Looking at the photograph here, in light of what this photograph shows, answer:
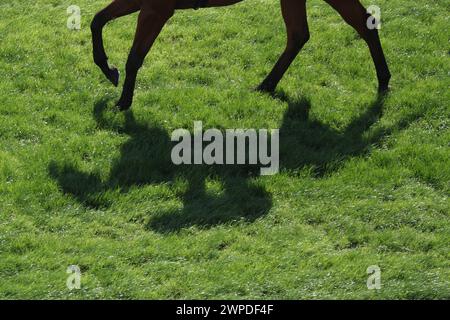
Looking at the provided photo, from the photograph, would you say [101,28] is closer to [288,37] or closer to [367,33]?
[288,37]

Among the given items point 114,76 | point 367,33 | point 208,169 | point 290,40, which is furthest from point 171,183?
point 367,33

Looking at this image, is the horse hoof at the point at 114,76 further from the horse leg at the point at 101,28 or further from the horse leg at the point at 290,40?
the horse leg at the point at 290,40

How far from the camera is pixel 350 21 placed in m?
12.0

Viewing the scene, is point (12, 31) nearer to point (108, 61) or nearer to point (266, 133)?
point (108, 61)

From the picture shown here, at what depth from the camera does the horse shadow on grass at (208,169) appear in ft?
33.3

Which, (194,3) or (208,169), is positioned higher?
(194,3)

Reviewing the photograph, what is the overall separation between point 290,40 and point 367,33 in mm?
791

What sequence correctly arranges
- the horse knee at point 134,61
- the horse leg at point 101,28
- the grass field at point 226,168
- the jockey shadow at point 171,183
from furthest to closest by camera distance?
1. the horse leg at point 101,28
2. the horse knee at point 134,61
3. the jockey shadow at point 171,183
4. the grass field at point 226,168

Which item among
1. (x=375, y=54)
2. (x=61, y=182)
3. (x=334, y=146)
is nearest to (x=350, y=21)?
(x=375, y=54)

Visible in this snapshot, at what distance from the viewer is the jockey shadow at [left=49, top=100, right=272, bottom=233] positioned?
1007cm

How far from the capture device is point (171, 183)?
34.4ft

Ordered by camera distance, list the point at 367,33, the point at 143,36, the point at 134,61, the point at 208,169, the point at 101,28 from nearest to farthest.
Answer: the point at 208,169 → the point at 143,36 → the point at 134,61 → the point at 101,28 → the point at 367,33

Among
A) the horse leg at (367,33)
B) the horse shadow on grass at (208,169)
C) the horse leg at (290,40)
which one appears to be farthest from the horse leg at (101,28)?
the horse leg at (367,33)

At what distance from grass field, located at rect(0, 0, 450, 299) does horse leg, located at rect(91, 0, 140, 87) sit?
21 cm
